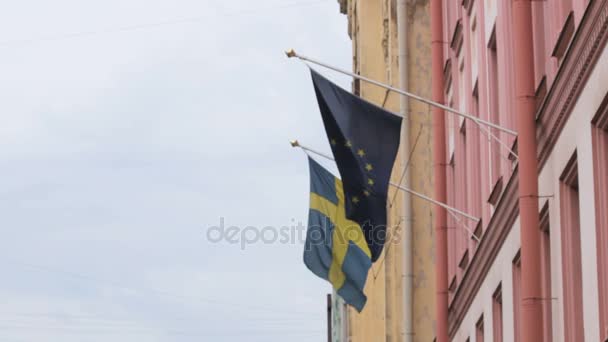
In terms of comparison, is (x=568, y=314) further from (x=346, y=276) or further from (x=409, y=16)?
(x=409, y=16)

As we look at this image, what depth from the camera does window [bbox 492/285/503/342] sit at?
80.8ft

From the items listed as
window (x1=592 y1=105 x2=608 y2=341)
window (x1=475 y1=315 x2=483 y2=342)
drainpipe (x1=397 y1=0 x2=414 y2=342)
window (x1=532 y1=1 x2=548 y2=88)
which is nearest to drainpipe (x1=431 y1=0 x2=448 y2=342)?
window (x1=475 y1=315 x2=483 y2=342)

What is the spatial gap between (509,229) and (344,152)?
8.47 ft

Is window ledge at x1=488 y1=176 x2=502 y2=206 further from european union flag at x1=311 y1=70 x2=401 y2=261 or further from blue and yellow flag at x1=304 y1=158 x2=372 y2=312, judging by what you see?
blue and yellow flag at x1=304 y1=158 x2=372 y2=312

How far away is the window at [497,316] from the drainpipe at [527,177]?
18.2 ft

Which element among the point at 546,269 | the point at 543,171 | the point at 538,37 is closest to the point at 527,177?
the point at 543,171

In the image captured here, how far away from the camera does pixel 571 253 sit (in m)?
18.3

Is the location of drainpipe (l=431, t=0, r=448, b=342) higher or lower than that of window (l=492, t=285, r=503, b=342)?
higher

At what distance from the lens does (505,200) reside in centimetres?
2234

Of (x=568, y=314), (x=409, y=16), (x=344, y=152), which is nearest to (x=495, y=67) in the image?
(x=344, y=152)

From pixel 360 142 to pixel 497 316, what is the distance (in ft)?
12.9

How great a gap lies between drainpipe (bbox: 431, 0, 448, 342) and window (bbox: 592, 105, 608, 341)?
37.2 feet

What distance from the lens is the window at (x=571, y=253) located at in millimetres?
18188

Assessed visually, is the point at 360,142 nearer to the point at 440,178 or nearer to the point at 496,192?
the point at 496,192
